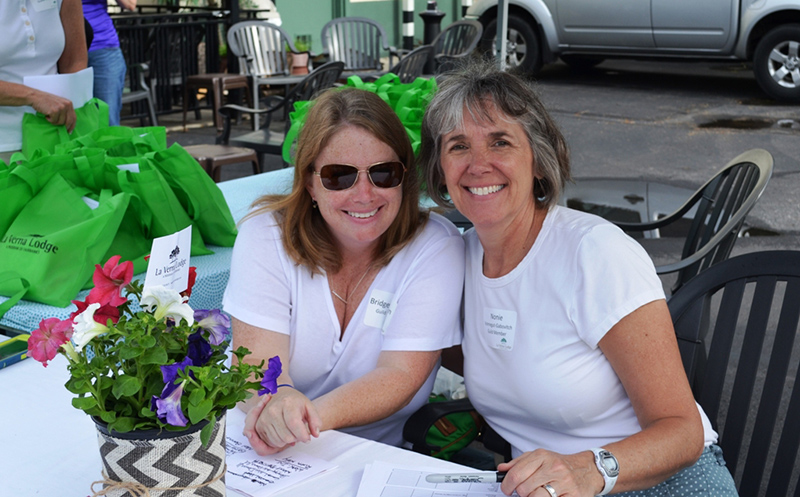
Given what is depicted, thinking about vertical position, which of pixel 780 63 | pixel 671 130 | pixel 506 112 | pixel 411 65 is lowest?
pixel 671 130

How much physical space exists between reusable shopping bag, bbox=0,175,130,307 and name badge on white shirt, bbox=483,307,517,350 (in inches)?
51.2

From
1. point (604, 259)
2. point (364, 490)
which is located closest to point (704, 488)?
point (604, 259)

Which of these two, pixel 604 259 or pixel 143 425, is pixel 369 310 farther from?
pixel 143 425

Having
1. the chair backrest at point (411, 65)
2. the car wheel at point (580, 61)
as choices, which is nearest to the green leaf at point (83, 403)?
the chair backrest at point (411, 65)

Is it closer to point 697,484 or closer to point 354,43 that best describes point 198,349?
point 697,484

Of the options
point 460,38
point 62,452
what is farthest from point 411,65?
point 62,452

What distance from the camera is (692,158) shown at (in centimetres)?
745

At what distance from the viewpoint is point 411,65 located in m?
7.57

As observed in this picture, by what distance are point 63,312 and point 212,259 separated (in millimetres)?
592

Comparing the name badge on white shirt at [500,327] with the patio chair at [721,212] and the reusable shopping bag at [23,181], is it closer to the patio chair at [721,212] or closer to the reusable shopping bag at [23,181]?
the patio chair at [721,212]

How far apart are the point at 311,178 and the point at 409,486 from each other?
0.87 meters

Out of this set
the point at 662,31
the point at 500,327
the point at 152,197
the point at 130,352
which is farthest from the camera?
the point at 662,31

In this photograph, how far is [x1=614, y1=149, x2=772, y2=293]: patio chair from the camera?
2.83 m

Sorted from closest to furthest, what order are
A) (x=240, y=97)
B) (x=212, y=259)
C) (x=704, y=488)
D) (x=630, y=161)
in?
(x=704, y=488)
(x=212, y=259)
(x=630, y=161)
(x=240, y=97)
